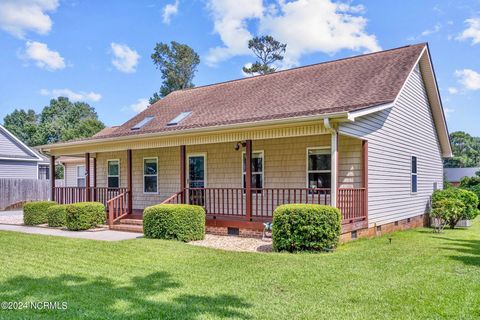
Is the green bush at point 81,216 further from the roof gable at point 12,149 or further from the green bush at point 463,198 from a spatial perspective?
the roof gable at point 12,149

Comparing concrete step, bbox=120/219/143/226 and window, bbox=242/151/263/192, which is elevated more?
window, bbox=242/151/263/192

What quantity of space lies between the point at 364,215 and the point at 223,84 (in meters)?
9.25

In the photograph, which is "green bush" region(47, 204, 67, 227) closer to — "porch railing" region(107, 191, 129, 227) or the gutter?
"porch railing" region(107, 191, 129, 227)

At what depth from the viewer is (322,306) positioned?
4.76 meters

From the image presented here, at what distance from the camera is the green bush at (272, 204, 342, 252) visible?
8172 millimetres

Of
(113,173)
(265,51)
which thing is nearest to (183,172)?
(113,173)

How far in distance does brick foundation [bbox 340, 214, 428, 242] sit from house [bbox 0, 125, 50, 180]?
2301cm

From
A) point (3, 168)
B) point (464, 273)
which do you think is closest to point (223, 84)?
point (464, 273)

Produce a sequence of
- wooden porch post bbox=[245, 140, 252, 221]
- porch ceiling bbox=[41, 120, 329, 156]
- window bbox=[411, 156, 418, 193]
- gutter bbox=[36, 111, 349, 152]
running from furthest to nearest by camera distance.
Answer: window bbox=[411, 156, 418, 193] < wooden porch post bbox=[245, 140, 252, 221] < porch ceiling bbox=[41, 120, 329, 156] < gutter bbox=[36, 111, 349, 152]

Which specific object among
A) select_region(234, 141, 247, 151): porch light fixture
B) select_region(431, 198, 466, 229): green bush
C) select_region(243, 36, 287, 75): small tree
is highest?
select_region(243, 36, 287, 75): small tree

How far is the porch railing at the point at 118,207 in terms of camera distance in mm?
12414

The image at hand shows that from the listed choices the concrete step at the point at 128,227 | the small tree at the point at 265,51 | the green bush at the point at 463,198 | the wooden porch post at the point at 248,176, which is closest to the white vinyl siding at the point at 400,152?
the green bush at the point at 463,198

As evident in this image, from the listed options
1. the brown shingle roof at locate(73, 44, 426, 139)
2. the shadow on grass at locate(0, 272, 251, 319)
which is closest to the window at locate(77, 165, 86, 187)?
the brown shingle roof at locate(73, 44, 426, 139)

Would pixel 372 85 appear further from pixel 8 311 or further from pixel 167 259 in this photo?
pixel 8 311
